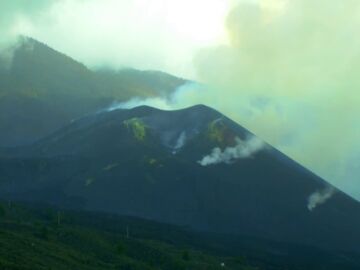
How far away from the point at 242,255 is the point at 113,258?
4955cm

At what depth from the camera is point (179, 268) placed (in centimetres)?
12394

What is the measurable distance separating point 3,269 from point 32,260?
1326 cm

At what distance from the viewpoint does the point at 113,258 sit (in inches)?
4729

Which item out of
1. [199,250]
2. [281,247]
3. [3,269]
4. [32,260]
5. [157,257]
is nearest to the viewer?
[3,269]

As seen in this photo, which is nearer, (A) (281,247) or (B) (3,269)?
(B) (3,269)

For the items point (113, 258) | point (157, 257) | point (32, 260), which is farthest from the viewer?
point (157, 257)

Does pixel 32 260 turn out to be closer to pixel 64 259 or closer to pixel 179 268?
pixel 64 259

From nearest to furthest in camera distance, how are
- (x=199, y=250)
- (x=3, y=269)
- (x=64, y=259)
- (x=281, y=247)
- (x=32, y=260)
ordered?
(x=3, y=269), (x=32, y=260), (x=64, y=259), (x=199, y=250), (x=281, y=247)

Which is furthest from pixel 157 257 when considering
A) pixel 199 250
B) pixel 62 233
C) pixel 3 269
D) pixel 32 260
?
pixel 3 269

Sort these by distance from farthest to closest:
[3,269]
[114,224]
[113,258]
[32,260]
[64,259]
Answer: [114,224] < [113,258] < [64,259] < [32,260] < [3,269]

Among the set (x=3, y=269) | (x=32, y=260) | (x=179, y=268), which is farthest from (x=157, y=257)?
(x=3, y=269)

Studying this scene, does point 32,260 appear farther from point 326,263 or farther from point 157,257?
point 326,263

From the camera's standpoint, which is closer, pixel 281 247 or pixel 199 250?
pixel 199 250

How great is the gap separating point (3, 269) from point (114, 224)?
9502 cm
